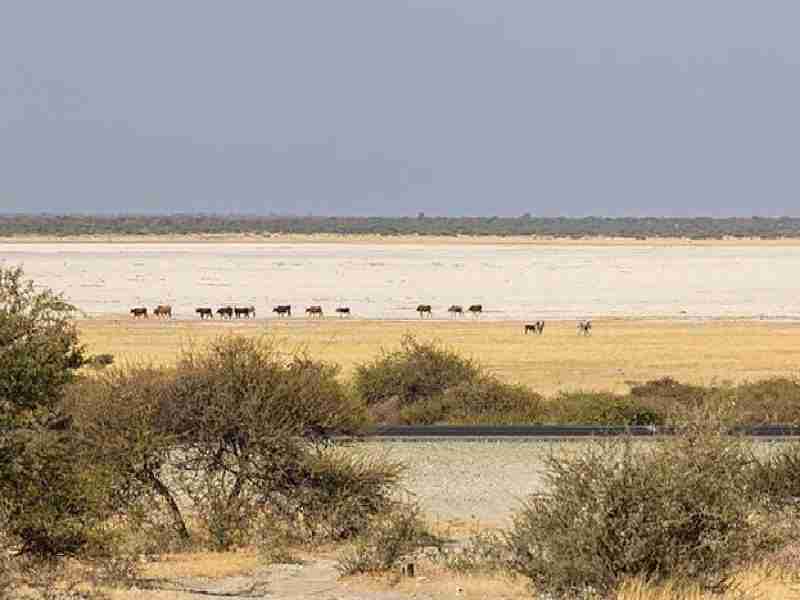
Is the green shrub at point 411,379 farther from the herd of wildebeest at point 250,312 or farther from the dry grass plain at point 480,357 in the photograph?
the herd of wildebeest at point 250,312

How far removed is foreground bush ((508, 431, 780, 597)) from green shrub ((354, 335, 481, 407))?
22401mm

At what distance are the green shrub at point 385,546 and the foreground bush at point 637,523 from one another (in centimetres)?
281

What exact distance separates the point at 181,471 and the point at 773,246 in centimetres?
16137

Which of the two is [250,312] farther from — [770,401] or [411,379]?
[770,401]

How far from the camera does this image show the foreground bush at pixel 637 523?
14.5 metres

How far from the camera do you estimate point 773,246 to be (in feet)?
576

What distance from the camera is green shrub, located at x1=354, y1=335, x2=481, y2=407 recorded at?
38.1 metres

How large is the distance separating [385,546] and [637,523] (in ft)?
14.5

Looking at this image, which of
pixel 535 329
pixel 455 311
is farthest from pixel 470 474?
pixel 455 311

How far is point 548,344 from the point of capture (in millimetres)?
59062

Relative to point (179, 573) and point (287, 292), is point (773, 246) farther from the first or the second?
point (179, 573)

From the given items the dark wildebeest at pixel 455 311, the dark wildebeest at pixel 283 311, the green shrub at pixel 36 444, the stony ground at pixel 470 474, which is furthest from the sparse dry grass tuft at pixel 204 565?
the dark wildebeest at pixel 455 311

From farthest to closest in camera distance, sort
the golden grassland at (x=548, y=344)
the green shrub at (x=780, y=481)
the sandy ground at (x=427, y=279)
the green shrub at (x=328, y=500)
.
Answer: the sandy ground at (x=427, y=279), the golden grassland at (x=548, y=344), the green shrub at (x=328, y=500), the green shrub at (x=780, y=481)

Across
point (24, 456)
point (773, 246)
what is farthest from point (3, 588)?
point (773, 246)
